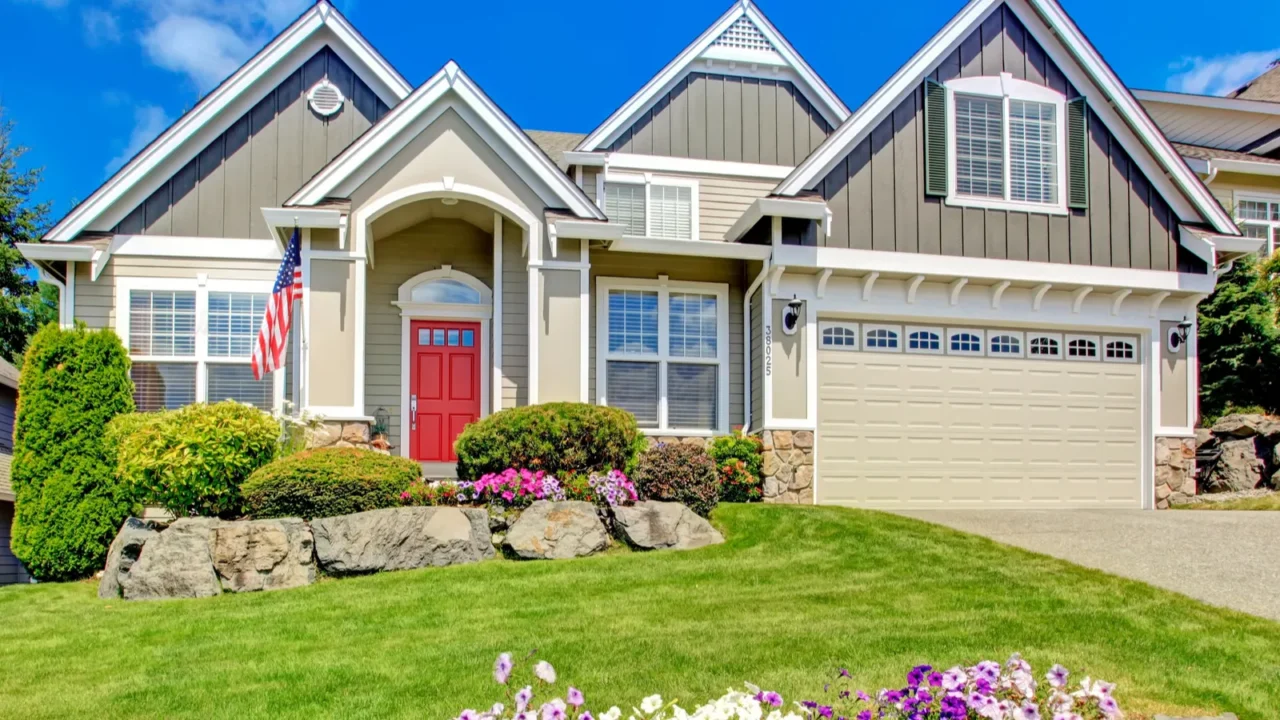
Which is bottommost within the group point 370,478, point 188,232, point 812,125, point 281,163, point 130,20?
point 370,478

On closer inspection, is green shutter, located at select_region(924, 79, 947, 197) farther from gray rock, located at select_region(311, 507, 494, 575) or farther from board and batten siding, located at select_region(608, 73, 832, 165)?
gray rock, located at select_region(311, 507, 494, 575)

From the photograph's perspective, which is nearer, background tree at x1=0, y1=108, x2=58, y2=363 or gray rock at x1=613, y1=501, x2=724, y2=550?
gray rock at x1=613, y1=501, x2=724, y2=550

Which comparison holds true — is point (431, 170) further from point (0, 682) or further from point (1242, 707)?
point (1242, 707)

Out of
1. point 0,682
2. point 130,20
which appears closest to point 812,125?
point 0,682

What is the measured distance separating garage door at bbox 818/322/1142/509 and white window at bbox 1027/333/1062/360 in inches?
0.5

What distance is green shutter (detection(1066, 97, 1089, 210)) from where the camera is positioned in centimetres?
1418

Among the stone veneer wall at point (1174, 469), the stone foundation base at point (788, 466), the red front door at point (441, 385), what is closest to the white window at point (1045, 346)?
the stone veneer wall at point (1174, 469)

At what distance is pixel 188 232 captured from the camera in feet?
43.7

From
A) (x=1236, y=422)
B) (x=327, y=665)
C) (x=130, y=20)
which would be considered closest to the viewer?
(x=327, y=665)

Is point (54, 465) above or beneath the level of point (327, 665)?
above

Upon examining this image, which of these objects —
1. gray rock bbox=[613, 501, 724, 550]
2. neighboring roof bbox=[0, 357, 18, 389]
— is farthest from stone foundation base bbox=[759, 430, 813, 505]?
neighboring roof bbox=[0, 357, 18, 389]

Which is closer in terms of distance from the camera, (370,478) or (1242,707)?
(1242,707)

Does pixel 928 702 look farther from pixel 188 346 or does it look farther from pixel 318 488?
pixel 188 346

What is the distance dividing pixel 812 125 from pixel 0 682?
12563 mm
